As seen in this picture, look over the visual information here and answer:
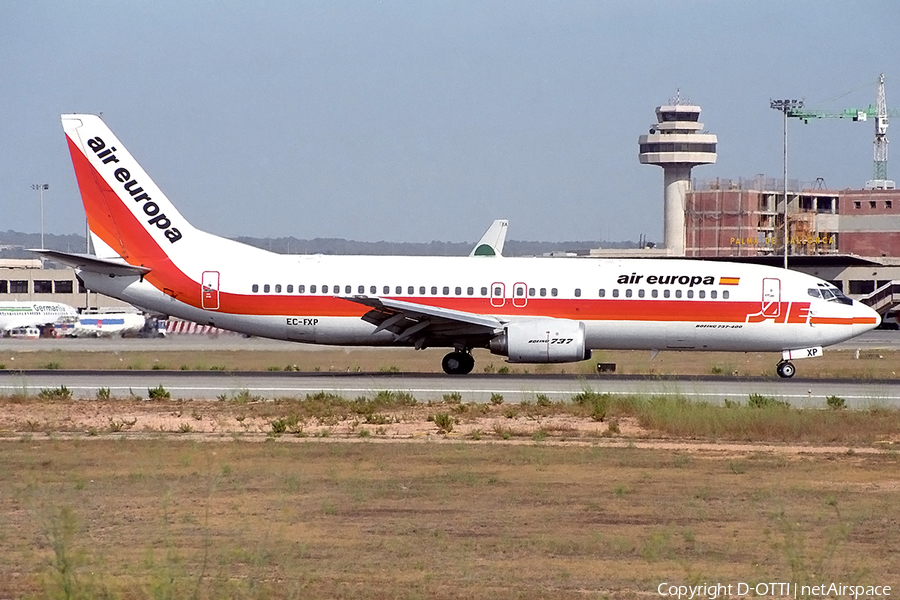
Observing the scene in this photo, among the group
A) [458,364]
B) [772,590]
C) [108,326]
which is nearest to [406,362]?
[458,364]

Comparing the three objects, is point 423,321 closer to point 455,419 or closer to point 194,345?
point 455,419

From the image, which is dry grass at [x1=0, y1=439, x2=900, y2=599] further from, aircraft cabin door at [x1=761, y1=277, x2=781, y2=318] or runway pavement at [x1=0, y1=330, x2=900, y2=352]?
runway pavement at [x1=0, y1=330, x2=900, y2=352]

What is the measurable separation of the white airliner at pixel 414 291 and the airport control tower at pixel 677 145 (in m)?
105

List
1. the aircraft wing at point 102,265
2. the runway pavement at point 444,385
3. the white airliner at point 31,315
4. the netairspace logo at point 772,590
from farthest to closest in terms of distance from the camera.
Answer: the white airliner at point 31,315, the aircraft wing at point 102,265, the runway pavement at point 444,385, the netairspace logo at point 772,590

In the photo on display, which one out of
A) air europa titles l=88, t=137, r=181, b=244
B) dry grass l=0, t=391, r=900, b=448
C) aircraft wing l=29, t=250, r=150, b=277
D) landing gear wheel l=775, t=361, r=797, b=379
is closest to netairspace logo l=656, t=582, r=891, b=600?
dry grass l=0, t=391, r=900, b=448

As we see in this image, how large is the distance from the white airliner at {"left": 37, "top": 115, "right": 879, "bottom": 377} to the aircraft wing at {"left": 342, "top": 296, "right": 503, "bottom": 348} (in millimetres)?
68

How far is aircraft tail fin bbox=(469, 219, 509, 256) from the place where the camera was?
5762cm

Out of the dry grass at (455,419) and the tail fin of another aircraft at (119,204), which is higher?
the tail fin of another aircraft at (119,204)

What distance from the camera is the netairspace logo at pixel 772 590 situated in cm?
972

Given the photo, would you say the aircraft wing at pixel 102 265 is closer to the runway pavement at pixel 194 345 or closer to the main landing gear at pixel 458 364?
the main landing gear at pixel 458 364

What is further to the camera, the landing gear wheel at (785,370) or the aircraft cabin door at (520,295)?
the landing gear wheel at (785,370)

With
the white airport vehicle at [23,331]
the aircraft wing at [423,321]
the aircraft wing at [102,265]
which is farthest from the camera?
the white airport vehicle at [23,331]

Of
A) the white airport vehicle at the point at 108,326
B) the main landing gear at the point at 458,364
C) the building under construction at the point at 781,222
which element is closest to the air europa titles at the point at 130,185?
the main landing gear at the point at 458,364

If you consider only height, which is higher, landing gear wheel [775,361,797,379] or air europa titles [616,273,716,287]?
air europa titles [616,273,716,287]
